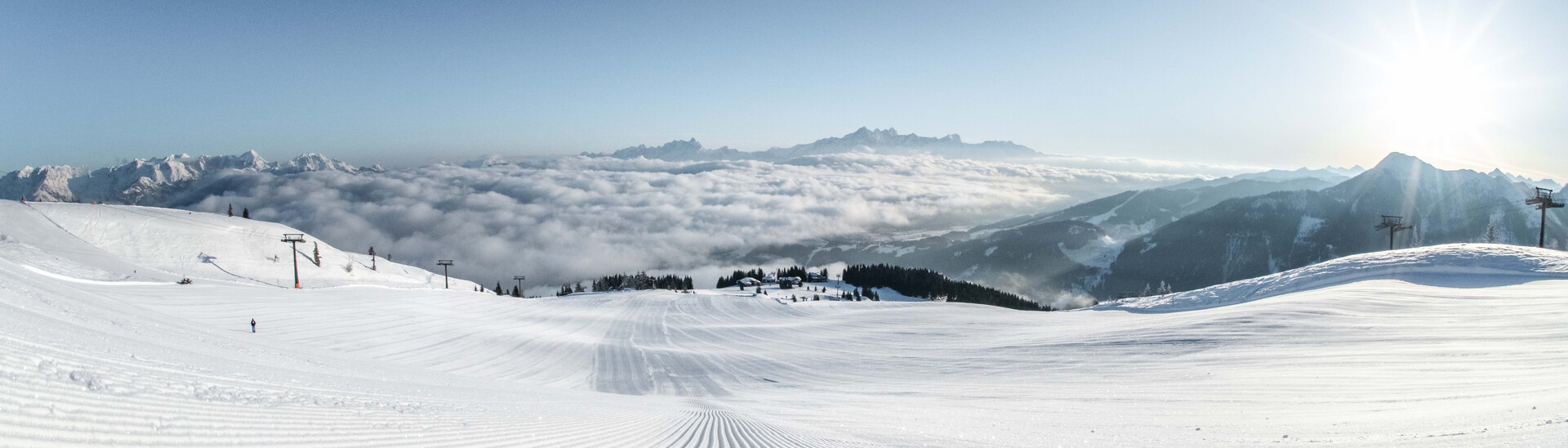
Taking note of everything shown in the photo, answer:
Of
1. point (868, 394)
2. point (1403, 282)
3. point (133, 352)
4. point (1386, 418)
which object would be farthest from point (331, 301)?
point (1403, 282)

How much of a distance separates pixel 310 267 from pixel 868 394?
49.5 m

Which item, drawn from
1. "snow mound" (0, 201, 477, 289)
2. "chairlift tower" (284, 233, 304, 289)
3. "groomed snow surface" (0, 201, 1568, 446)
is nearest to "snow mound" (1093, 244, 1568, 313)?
"groomed snow surface" (0, 201, 1568, 446)

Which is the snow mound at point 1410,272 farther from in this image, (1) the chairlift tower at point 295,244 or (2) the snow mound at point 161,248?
(1) the chairlift tower at point 295,244

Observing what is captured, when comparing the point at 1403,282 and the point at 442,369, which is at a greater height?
the point at 1403,282

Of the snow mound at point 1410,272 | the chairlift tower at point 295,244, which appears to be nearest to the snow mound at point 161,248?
the chairlift tower at point 295,244

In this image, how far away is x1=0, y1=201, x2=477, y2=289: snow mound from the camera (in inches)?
1225

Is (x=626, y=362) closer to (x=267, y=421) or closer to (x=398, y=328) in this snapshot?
(x=398, y=328)

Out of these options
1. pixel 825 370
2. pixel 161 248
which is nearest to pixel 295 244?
pixel 161 248

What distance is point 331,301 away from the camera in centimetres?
2995

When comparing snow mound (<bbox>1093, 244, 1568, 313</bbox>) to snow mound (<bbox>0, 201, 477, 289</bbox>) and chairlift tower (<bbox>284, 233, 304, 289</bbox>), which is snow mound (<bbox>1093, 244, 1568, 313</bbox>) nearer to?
snow mound (<bbox>0, 201, 477, 289</bbox>)

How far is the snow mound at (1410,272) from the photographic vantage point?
17.6 metres

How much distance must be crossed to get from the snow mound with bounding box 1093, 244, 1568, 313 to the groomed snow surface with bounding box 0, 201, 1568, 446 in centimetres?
11

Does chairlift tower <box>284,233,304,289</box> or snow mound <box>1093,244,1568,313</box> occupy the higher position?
snow mound <box>1093,244,1568,313</box>

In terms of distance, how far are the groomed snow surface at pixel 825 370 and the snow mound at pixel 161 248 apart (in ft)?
1.96
